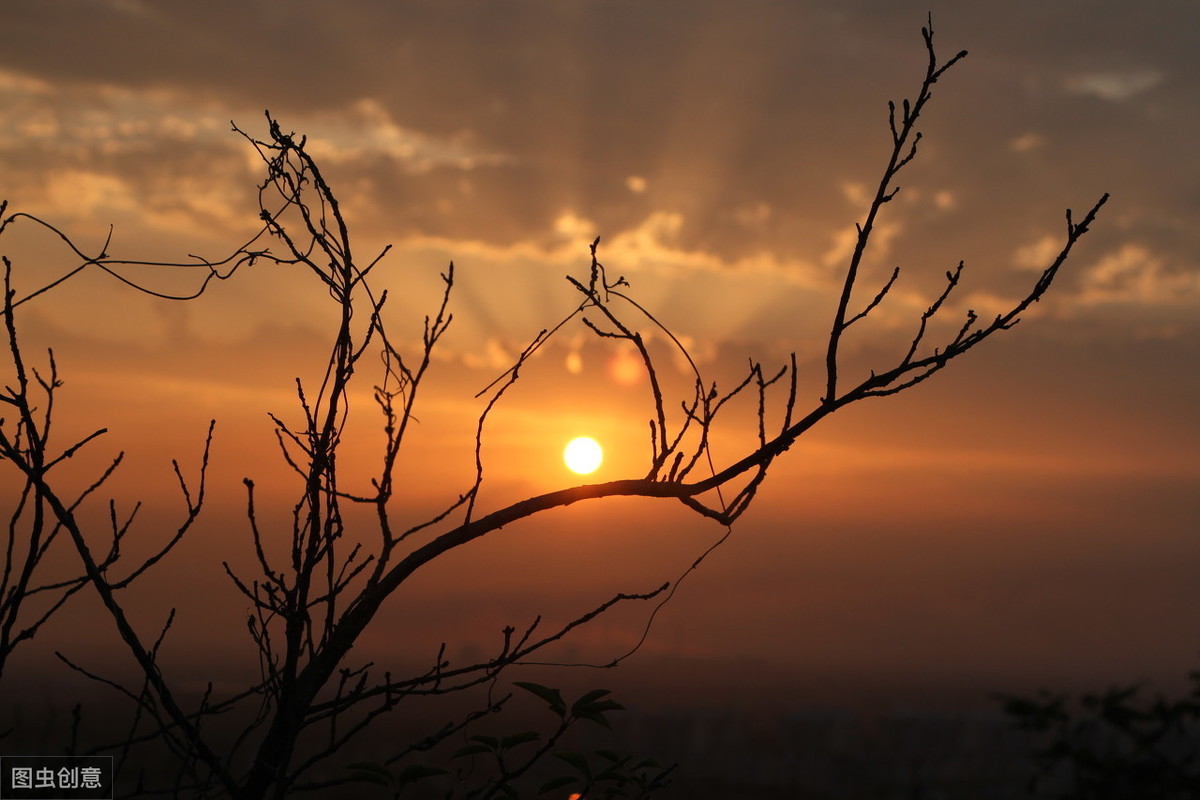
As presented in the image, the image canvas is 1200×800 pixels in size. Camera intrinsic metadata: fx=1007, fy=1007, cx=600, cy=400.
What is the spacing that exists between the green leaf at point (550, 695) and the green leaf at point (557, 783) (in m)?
0.34

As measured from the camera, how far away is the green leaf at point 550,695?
338cm

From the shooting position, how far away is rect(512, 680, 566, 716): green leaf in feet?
11.1

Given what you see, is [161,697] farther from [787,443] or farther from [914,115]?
[914,115]

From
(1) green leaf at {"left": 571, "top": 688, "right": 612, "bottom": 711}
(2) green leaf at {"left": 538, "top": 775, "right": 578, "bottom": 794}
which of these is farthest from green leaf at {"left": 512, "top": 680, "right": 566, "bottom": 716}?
(2) green leaf at {"left": 538, "top": 775, "right": 578, "bottom": 794}

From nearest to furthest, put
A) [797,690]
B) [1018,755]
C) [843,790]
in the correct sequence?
[1018,755] → [843,790] → [797,690]

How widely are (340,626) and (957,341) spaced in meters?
2.40

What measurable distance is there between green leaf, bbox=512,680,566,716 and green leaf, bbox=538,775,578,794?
336mm

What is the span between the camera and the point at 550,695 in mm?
3396

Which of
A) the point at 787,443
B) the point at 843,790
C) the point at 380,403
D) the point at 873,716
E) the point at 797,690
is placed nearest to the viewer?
the point at 787,443

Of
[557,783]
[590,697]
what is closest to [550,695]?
[590,697]

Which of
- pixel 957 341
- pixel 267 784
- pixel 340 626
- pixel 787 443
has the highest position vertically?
pixel 957 341

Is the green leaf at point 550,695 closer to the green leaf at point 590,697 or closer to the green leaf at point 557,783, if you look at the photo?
the green leaf at point 590,697

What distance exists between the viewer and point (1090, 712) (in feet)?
35.4

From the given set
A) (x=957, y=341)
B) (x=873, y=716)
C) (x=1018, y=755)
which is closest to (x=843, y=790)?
(x=873, y=716)
